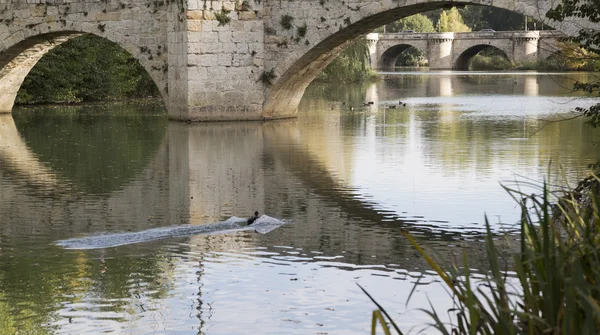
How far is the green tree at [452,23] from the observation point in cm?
7231

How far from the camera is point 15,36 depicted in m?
19.7

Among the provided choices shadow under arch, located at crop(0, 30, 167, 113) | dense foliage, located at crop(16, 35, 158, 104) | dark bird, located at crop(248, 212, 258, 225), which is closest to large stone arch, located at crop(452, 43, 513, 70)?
dense foliage, located at crop(16, 35, 158, 104)

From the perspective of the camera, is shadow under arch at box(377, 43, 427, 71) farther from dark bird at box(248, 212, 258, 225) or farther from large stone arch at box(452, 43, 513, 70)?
dark bird at box(248, 212, 258, 225)

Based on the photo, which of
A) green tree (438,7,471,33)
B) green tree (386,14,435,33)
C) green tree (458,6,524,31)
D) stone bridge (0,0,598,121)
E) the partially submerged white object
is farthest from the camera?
green tree (386,14,435,33)

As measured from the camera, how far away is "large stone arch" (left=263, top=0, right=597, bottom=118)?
15932 mm

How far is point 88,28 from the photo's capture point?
1888cm

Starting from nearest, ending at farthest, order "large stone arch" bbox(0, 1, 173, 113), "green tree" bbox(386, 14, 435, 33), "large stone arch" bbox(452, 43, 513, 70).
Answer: "large stone arch" bbox(0, 1, 173, 113) → "large stone arch" bbox(452, 43, 513, 70) → "green tree" bbox(386, 14, 435, 33)

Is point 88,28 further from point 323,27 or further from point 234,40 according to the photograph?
point 323,27

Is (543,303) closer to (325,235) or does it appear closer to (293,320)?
(293,320)

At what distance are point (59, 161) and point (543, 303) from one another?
10.2 meters

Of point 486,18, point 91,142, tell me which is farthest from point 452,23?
point 91,142

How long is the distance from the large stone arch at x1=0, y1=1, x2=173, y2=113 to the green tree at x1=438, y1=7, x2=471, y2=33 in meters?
53.8

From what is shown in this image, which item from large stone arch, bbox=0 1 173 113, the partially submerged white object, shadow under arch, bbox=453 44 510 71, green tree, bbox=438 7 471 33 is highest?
green tree, bbox=438 7 471 33

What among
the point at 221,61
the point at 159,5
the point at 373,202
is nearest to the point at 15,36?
the point at 159,5
